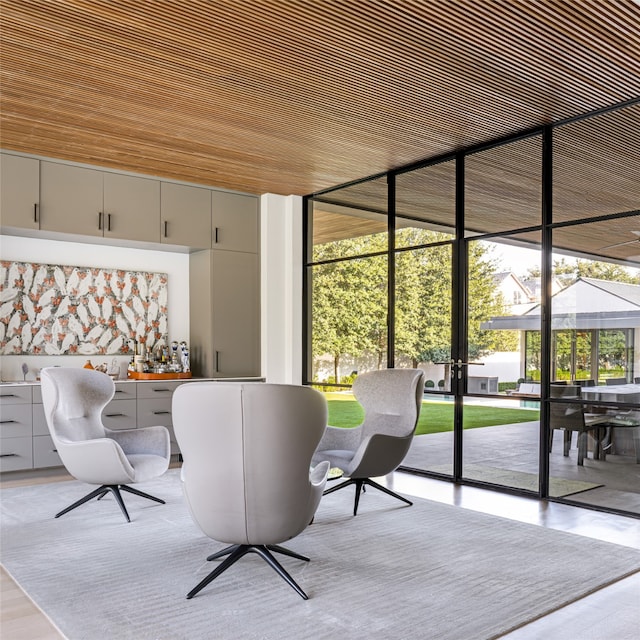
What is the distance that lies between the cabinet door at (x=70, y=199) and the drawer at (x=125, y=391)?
4.72 ft

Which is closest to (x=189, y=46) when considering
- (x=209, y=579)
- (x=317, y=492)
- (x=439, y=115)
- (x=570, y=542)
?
(x=439, y=115)

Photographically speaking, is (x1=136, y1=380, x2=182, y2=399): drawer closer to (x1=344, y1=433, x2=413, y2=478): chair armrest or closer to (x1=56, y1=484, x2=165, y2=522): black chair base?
(x1=56, y1=484, x2=165, y2=522): black chair base

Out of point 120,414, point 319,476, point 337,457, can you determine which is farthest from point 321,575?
point 120,414

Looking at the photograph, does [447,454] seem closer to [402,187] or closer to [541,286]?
[541,286]

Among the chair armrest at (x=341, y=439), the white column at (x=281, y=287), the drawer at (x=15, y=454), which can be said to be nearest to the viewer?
the chair armrest at (x=341, y=439)

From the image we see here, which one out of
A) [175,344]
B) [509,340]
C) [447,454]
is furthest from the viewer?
[175,344]

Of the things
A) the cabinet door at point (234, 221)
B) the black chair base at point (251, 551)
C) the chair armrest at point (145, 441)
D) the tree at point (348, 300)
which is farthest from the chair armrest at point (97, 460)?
the cabinet door at point (234, 221)

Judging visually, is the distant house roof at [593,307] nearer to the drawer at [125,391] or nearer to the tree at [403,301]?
the tree at [403,301]

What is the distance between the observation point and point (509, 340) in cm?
523

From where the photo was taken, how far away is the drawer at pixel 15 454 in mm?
5402

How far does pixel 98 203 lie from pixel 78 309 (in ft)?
3.51

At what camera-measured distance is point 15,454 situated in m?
5.46

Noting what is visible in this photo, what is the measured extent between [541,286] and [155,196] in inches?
149

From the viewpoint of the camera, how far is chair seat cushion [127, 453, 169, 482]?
14.1 feet
